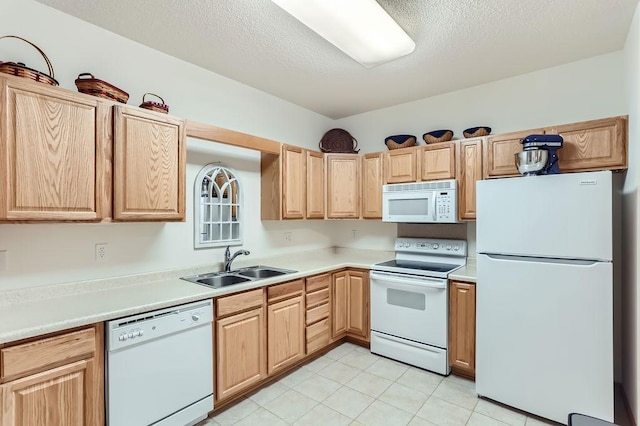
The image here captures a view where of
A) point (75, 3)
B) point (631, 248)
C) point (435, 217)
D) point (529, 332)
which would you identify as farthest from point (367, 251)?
point (75, 3)

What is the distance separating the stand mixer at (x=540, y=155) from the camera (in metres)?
2.22

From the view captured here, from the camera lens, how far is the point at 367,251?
393 cm

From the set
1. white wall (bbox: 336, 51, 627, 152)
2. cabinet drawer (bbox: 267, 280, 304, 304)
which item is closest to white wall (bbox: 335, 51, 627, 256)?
white wall (bbox: 336, 51, 627, 152)

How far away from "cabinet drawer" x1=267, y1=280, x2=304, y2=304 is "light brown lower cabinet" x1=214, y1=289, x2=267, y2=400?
0.33ft

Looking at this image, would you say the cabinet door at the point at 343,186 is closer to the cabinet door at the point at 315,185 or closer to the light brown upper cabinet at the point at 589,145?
the cabinet door at the point at 315,185

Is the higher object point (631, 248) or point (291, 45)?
point (291, 45)

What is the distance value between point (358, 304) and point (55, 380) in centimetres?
242

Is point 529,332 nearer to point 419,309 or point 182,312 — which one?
point 419,309

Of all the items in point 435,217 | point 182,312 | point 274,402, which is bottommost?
point 274,402

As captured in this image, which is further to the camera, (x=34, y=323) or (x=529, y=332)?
(x=529, y=332)

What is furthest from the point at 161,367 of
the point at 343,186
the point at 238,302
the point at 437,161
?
the point at 437,161

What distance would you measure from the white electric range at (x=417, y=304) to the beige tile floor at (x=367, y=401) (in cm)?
17

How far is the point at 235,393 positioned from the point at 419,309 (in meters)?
1.64

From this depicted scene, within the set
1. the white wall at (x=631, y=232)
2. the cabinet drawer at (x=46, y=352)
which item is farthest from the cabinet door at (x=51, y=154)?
the white wall at (x=631, y=232)
